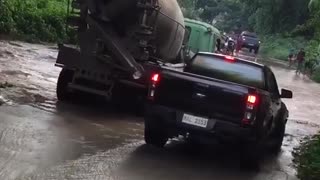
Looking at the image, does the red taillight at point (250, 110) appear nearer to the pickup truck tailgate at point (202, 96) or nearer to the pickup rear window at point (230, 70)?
the pickup truck tailgate at point (202, 96)

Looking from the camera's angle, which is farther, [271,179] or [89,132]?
[89,132]

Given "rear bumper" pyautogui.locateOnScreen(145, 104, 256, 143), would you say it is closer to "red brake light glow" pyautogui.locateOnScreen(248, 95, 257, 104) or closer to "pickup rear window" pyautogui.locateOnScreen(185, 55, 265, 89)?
"red brake light glow" pyautogui.locateOnScreen(248, 95, 257, 104)

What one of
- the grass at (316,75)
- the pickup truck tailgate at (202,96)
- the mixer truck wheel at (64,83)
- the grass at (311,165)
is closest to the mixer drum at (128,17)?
the mixer truck wheel at (64,83)

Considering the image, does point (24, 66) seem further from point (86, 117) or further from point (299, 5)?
point (299, 5)

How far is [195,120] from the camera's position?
8.58 meters

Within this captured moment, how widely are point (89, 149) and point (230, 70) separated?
2.68 meters

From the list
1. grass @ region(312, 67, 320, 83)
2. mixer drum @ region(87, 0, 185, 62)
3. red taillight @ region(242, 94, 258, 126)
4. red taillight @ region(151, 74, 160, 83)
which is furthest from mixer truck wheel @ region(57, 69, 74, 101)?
grass @ region(312, 67, 320, 83)

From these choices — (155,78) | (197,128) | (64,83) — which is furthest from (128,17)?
(197,128)

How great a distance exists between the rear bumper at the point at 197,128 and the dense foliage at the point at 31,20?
1714 centimetres

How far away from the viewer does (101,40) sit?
12023 mm

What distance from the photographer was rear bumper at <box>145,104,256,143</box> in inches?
331

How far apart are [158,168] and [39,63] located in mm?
11277

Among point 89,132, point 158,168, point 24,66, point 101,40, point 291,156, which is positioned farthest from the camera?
point 24,66

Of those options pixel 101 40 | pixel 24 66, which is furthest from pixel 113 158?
pixel 24 66
